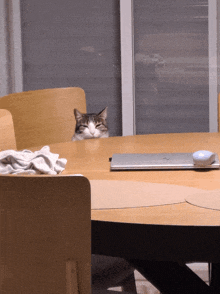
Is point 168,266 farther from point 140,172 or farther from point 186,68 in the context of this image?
point 186,68

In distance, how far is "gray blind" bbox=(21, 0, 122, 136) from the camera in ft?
12.0

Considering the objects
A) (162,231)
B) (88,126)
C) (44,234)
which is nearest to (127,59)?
(88,126)

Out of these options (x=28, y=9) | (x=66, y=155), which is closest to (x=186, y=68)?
(x=28, y=9)

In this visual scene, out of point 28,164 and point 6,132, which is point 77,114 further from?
point 28,164

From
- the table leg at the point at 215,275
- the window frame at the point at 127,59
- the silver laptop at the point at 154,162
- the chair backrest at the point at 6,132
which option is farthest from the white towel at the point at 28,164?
the window frame at the point at 127,59

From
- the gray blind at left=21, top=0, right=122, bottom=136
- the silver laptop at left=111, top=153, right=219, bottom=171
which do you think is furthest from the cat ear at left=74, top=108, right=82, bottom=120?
the gray blind at left=21, top=0, right=122, bottom=136

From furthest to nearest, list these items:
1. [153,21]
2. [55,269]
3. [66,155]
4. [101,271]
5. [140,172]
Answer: [153,21] < [101,271] < [66,155] < [140,172] < [55,269]

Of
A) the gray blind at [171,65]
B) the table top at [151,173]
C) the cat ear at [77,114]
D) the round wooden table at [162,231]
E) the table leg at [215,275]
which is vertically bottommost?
the table leg at [215,275]

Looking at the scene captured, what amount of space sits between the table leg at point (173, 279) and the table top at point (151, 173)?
341mm

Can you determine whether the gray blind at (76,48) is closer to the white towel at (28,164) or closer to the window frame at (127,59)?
the window frame at (127,59)

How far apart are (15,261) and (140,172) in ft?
1.88

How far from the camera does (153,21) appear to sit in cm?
361

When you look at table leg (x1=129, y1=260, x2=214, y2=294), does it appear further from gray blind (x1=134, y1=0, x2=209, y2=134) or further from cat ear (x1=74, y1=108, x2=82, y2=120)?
gray blind (x1=134, y1=0, x2=209, y2=134)

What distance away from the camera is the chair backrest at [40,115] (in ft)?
7.09
